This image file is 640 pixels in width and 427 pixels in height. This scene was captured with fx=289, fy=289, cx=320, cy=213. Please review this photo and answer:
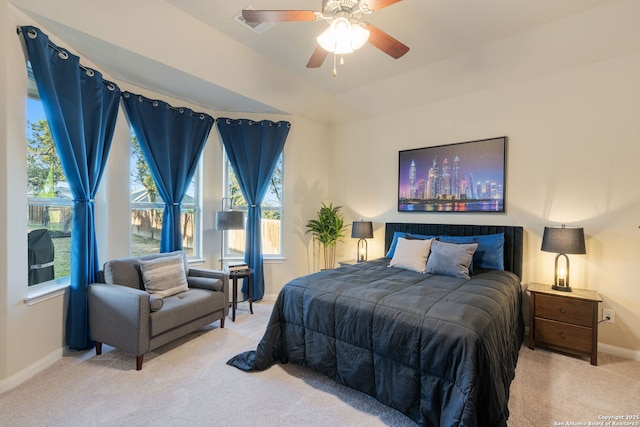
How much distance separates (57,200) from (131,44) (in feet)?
5.44

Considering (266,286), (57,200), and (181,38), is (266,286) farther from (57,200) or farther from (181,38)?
(181,38)

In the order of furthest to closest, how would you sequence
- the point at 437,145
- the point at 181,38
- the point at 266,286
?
the point at 266,286
the point at 437,145
the point at 181,38

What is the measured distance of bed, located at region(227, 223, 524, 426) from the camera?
1.63 metres

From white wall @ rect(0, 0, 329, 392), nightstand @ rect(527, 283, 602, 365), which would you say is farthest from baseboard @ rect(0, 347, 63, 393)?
nightstand @ rect(527, 283, 602, 365)

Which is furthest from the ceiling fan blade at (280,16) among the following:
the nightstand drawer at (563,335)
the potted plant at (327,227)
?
the nightstand drawer at (563,335)

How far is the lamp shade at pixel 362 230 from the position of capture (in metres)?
4.29

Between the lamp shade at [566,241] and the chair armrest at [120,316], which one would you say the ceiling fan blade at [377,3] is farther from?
the chair armrest at [120,316]

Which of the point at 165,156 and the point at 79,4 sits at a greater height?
the point at 79,4

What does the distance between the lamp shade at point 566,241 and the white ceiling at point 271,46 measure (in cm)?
178

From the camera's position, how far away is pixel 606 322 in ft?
9.42

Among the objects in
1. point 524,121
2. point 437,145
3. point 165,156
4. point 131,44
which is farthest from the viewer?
point 437,145

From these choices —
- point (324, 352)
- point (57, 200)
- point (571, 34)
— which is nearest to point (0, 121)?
point (57, 200)

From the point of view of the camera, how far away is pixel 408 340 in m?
1.86

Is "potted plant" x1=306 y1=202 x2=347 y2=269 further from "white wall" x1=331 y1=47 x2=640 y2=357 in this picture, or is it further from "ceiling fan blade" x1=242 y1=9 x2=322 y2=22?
"ceiling fan blade" x1=242 y1=9 x2=322 y2=22
